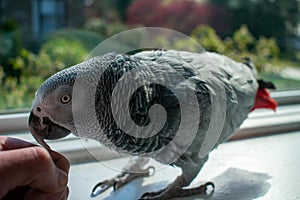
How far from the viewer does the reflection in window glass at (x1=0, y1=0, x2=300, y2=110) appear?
3.17ft

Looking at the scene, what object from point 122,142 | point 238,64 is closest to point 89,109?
point 122,142

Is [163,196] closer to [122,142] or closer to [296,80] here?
[122,142]

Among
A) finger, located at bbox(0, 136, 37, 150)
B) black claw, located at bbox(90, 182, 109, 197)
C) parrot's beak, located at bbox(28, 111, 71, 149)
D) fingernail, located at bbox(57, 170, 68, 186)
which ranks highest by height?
finger, located at bbox(0, 136, 37, 150)

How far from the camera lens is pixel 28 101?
860 millimetres

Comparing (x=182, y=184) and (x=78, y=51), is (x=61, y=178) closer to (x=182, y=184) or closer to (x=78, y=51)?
(x=182, y=184)

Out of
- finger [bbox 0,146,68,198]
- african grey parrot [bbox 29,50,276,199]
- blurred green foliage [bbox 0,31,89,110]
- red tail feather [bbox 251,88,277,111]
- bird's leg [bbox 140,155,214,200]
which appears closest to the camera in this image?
finger [bbox 0,146,68,198]

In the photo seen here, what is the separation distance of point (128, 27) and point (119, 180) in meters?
0.52

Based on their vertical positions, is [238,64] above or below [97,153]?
above

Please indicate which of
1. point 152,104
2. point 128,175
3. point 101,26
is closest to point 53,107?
point 152,104

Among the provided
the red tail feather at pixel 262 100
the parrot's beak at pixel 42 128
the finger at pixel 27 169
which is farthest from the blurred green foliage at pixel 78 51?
the finger at pixel 27 169

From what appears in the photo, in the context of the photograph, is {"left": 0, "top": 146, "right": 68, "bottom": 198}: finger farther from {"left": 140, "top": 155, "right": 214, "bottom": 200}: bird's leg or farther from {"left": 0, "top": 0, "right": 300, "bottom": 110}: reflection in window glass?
{"left": 0, "top": 0, "right": 300, "bottom": 110}: reflection in window glass

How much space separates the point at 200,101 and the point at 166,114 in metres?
0.06

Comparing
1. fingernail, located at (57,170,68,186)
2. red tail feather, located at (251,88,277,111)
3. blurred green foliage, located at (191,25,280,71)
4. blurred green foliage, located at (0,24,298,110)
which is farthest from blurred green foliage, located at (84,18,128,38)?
fingernail, located at (57,170,68,186)

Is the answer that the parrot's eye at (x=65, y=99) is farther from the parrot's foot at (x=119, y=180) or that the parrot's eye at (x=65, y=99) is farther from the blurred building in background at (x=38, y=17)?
the blurred building in background at (x=38, y=17)
